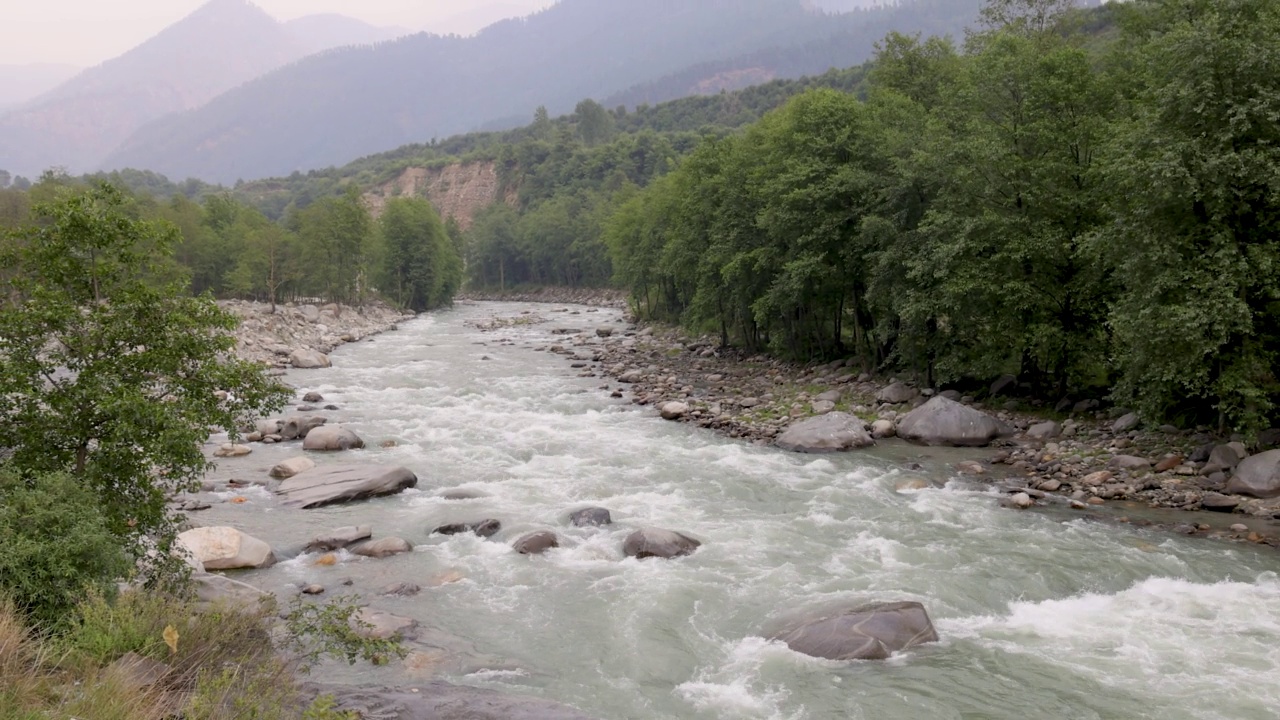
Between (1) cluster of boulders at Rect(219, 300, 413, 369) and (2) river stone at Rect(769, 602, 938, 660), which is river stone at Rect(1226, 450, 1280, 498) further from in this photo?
(1) cluster of boulders at Rect(219, 300, 413, 369)

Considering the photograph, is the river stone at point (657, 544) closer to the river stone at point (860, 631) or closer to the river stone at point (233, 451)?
the river stone at point (860, 631)

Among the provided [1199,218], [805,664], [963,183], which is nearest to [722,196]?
[963,183]

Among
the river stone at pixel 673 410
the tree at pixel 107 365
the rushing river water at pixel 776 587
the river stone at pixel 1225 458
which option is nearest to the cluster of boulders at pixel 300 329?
the rushing river water at pixel 776 587

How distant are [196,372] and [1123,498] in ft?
70.8

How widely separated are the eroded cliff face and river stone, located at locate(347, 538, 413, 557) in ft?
574

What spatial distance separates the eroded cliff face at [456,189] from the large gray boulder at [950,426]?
554 ft

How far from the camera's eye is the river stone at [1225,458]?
2012cm

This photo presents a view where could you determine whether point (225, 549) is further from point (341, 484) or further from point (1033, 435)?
point (1033, 435)

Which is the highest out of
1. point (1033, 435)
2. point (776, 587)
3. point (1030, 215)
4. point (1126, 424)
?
point (1030, 215)

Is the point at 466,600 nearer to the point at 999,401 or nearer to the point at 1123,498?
the point at 1123,498

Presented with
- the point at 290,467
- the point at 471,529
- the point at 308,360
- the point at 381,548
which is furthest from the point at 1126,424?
the point at 308,360

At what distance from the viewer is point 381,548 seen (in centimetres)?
1769

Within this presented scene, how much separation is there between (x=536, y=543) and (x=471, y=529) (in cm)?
217

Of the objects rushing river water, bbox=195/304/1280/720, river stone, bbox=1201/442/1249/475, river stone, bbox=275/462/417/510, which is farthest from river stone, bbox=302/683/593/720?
river stone, bbox=1201/442/1249/475
